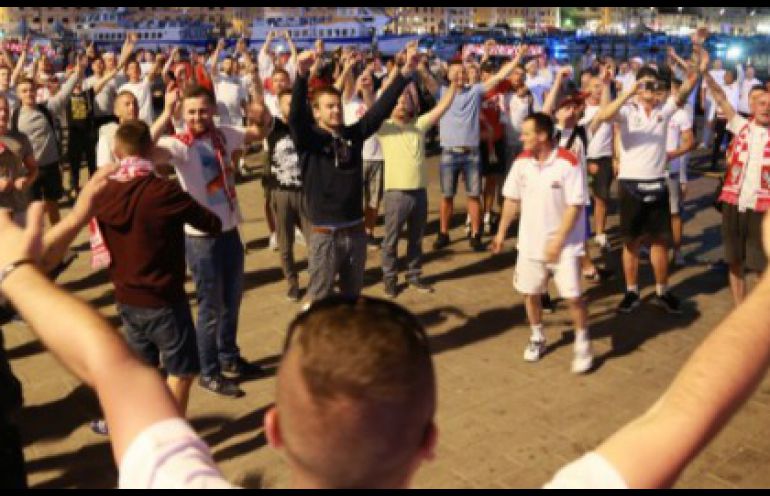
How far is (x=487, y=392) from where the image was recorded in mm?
5336

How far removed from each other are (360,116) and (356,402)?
287 inches

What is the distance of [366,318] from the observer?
125 centimetres

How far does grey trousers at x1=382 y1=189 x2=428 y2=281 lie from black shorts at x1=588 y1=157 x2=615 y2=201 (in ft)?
7.80

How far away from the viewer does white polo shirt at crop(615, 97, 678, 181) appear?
22.2 feet

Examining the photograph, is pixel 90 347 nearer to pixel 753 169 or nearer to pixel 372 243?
pixel 753 169

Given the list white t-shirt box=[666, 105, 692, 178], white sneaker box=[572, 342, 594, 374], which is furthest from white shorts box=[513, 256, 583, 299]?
white t-shirt box=[666, 105, 692, 178]

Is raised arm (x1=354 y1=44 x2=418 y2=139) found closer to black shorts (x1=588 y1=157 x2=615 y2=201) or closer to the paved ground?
the paved ground

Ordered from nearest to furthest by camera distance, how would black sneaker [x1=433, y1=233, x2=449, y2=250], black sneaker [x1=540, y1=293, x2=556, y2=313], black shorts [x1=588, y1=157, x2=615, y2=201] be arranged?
black sneaker [x1=540, y1=293, x2=556, y2=313]
black shorts [x1=588, y1=157, x2=615, y2=201]
black sneaker [x1=433, y1=233, x2=449, y2=250]

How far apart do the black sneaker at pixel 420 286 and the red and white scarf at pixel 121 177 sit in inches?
147

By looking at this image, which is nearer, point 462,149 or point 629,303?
point 629,303

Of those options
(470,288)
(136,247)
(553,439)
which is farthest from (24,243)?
(470,288)

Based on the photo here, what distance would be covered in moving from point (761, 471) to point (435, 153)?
38.3ft

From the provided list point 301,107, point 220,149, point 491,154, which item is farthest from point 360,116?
point 220,149

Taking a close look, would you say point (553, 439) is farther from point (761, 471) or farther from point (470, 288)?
point (470, 288)
